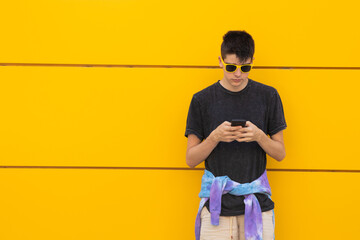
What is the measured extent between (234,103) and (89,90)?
105 centimetres

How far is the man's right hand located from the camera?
216 cm

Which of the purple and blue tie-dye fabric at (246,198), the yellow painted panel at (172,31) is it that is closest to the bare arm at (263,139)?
the purple and blue tie-dye fabric at (246,198)

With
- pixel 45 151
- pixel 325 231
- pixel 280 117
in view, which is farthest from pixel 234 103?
pixel 45 151

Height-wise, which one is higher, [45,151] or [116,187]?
[45,151]

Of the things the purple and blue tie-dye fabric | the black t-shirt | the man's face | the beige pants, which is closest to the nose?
the man's face

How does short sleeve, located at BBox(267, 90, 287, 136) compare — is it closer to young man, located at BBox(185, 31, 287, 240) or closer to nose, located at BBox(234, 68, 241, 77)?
young man, located at BBox(185, 31, 287, 240)

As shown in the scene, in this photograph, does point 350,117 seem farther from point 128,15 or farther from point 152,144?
point 128,15

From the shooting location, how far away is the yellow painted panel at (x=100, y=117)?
2836 millimetres

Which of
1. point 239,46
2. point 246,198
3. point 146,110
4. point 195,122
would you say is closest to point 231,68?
point 239,46

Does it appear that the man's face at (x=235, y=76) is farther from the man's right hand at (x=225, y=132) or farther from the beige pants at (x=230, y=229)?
the beige pants at (x=230, y=229)

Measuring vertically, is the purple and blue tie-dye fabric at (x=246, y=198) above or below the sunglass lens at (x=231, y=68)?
below

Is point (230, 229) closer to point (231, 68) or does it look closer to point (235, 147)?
point (235, 147)

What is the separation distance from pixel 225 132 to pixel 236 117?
0.66ft

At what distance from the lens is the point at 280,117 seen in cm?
240
